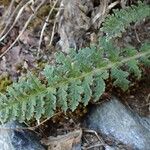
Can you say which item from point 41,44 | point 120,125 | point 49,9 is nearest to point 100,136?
point 120,125

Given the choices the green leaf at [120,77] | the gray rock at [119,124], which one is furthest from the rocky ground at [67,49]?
the green leaf at [120,77]

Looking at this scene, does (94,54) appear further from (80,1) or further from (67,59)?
(80,1)

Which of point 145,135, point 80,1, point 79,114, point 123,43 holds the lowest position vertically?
point 145,135

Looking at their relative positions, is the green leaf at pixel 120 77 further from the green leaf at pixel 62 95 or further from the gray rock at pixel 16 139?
the gray rock at pixel 16 139

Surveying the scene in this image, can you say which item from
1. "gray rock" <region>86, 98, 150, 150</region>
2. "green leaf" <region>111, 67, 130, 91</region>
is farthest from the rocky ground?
"green leaf" <region>111, 67, 130, 91</region>

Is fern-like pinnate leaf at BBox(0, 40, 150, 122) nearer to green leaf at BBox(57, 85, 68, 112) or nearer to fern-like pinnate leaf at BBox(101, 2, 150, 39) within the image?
green leaf at BBox(57, 85, 68, 112)

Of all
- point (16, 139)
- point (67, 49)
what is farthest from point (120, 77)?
point (16, 139)

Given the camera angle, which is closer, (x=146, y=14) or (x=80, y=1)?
(x=146, y=14)

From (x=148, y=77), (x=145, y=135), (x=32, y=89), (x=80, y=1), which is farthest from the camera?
(x=80, y=1)
